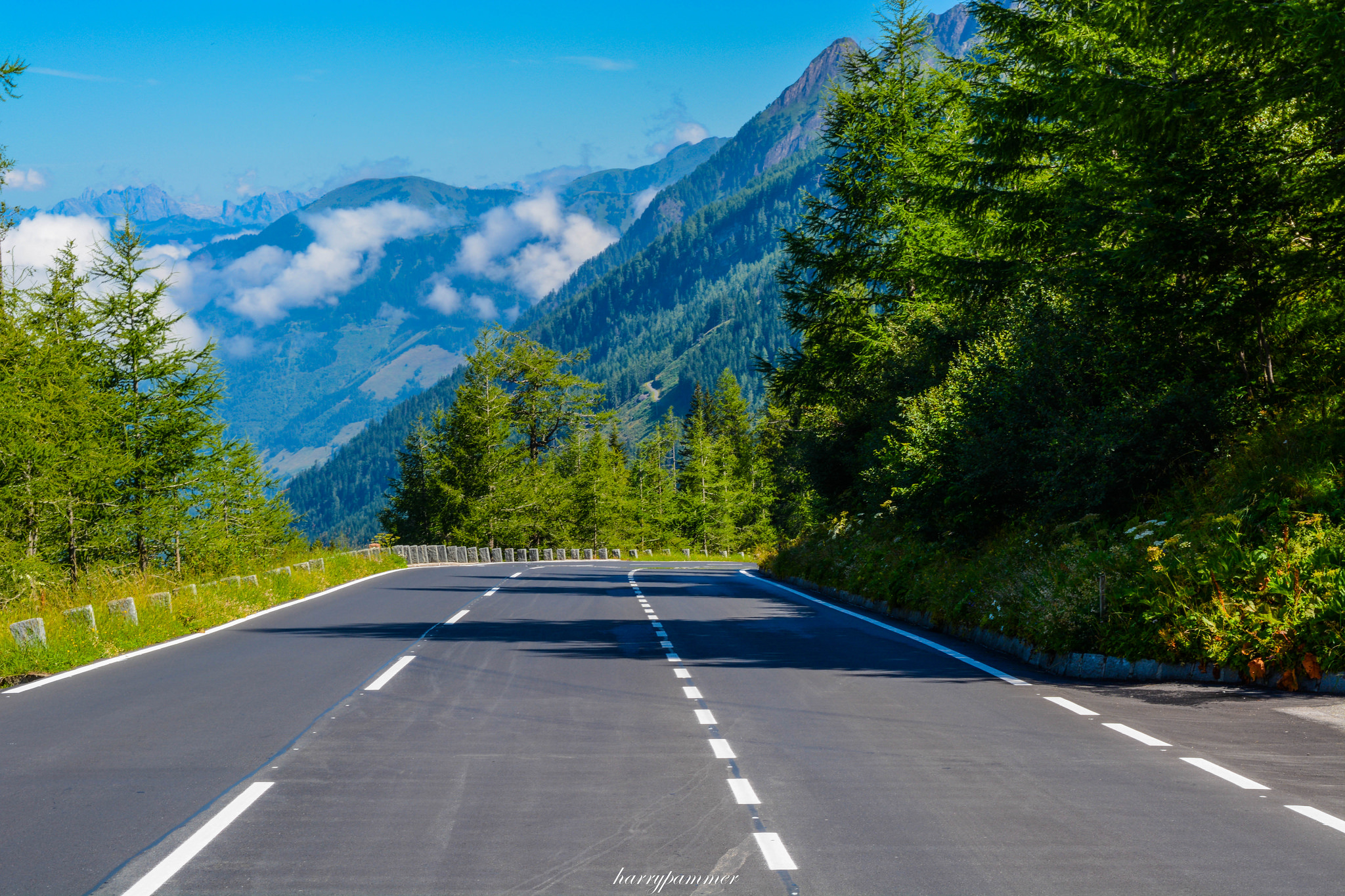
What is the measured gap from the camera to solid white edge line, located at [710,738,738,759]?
7.19m

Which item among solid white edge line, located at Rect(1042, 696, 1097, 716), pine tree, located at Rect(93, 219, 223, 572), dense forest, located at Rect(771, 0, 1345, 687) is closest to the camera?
solid white edge line, located at Rect(1042, 696, 1097, 716)

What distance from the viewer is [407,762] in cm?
703

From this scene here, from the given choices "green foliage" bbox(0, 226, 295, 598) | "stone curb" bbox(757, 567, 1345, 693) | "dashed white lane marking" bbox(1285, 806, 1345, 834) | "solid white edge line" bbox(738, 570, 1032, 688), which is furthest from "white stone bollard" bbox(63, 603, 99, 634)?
"dashed white lane marking" bbox(1285, 806, 1345, 834)

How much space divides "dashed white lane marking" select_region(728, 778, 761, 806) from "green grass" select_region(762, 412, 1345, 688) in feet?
18.3

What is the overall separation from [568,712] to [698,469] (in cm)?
10782

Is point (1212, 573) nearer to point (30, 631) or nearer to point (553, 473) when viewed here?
point (30, 631)

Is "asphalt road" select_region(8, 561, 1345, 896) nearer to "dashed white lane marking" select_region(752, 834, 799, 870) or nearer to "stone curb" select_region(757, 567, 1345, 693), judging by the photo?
"dashed white lane marking" select_region(752, 834, 799, 870)

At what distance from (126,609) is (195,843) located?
36.9ft

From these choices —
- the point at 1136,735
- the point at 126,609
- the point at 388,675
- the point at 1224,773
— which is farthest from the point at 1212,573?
the point at 126,609

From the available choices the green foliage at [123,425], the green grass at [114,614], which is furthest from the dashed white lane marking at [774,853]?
the green foliage at [123,425]

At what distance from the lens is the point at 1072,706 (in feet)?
29.8

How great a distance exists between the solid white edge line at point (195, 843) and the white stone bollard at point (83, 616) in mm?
8734

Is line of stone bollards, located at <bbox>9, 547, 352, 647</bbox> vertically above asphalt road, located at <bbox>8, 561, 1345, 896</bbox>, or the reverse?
line of stone bollards, located at <bbox>9, 547, 352, 647</bbox>

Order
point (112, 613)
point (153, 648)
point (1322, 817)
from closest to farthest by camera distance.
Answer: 1. point (1322, 817)
2. point (153, 648)
3. point (112, 613)
